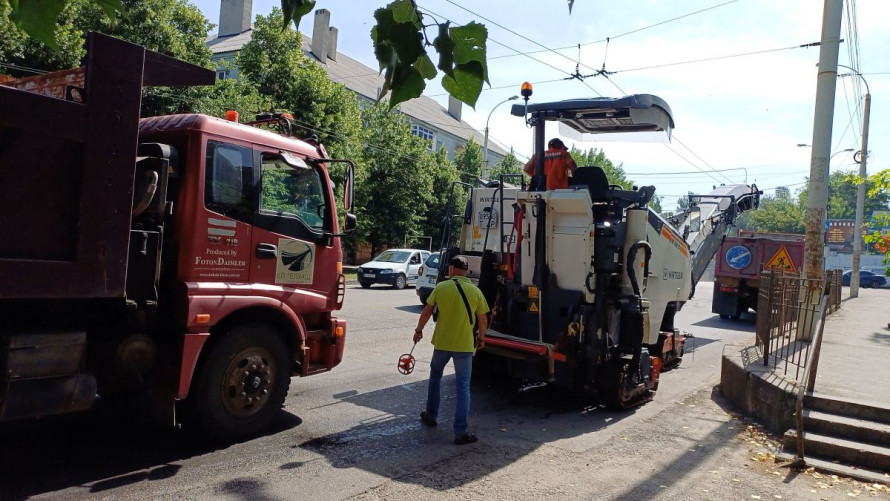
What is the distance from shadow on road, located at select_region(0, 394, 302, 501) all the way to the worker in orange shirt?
4.14 m

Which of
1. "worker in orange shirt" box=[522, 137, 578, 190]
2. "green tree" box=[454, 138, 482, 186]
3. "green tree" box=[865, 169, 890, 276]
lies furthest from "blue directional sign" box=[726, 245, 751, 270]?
"green tree" box=[454, 138, 482, 186]

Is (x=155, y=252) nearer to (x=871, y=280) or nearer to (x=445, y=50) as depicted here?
(x=445, y=50)

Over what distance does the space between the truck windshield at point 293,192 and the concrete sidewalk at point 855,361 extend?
583cm

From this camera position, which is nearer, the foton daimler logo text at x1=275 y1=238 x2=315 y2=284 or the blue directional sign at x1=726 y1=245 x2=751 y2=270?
the foton daimler logo text at x1=275 y1=238 x2=315 y2=284

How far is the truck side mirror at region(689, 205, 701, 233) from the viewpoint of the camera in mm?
11688

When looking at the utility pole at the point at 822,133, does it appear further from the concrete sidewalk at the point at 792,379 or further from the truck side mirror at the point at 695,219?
the truck side mirror at the point at 695,219

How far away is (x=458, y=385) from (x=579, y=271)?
7.37ft

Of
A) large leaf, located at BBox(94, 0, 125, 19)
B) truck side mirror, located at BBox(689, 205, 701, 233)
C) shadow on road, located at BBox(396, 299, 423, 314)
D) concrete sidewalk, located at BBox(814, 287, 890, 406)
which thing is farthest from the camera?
shadow on road, located at BBox(396, 299, 423, 314)

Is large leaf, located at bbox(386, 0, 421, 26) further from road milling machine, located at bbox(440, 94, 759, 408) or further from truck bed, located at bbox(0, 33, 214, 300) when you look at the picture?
road milling machine, located at bbox(440, 94, 759, 408)

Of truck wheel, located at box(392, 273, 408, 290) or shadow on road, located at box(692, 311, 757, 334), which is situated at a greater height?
truck wheel, located at box(392, 273, 408, 290)

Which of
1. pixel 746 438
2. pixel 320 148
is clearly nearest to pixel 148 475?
pixel 320 148

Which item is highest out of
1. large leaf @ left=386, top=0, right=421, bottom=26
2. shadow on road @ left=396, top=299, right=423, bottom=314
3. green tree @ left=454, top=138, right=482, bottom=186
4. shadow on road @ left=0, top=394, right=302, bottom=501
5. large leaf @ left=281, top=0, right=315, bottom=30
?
green tree @ left=454, top=138, right=482, bottom=186

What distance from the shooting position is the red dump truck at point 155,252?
3990mm

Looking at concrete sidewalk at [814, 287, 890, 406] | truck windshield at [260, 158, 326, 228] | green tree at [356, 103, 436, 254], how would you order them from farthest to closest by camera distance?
green tree at [356, 103, 436, 254] → concrete sidewalk at [814, 287, 890, 406] → truck windshield at [260, 158, 326, 228]
